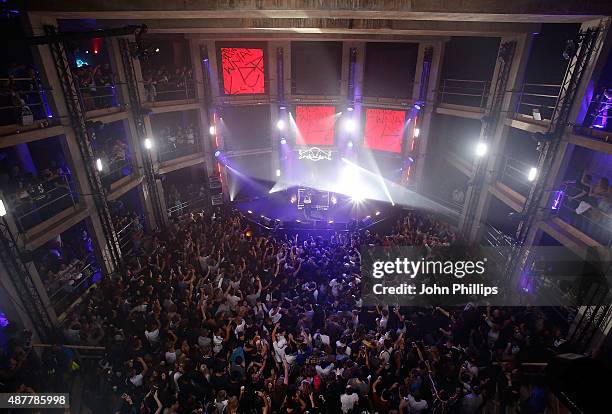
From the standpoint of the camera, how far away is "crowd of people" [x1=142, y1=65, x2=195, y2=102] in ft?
48.9

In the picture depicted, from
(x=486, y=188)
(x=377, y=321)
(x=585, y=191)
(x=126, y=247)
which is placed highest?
(x=585, y=191)

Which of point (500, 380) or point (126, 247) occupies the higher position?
point (500, 380)

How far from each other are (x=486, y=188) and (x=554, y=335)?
24.7ft

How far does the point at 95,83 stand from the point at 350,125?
13333 mm

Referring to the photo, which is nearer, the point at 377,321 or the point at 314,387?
the point at 314,387

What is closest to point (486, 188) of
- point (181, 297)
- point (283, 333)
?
point (283, 333)

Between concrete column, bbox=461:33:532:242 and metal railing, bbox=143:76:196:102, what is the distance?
45.8 feet

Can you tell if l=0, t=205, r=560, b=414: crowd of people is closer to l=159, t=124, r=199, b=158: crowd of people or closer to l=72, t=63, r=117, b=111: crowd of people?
l=72, t=63, r=117, b=111: crowd of people

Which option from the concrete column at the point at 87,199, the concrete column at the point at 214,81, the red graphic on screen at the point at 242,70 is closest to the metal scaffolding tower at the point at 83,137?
the concrete column at the point at 87,199

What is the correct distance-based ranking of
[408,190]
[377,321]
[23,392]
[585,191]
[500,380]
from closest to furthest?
[23,392], [500,380], [377,321], [585,191], [408,190]

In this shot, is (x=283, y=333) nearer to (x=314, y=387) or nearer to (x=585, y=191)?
(x=314, y=387)

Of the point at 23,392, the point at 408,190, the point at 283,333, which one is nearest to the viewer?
the point at 23,392

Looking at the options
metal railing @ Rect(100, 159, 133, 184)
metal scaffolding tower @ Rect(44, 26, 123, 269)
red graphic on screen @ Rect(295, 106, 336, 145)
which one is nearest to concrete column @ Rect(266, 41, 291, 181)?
red graphic on screen @ Rect(295, 106, 336, 145)

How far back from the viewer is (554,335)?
25.9 feet
